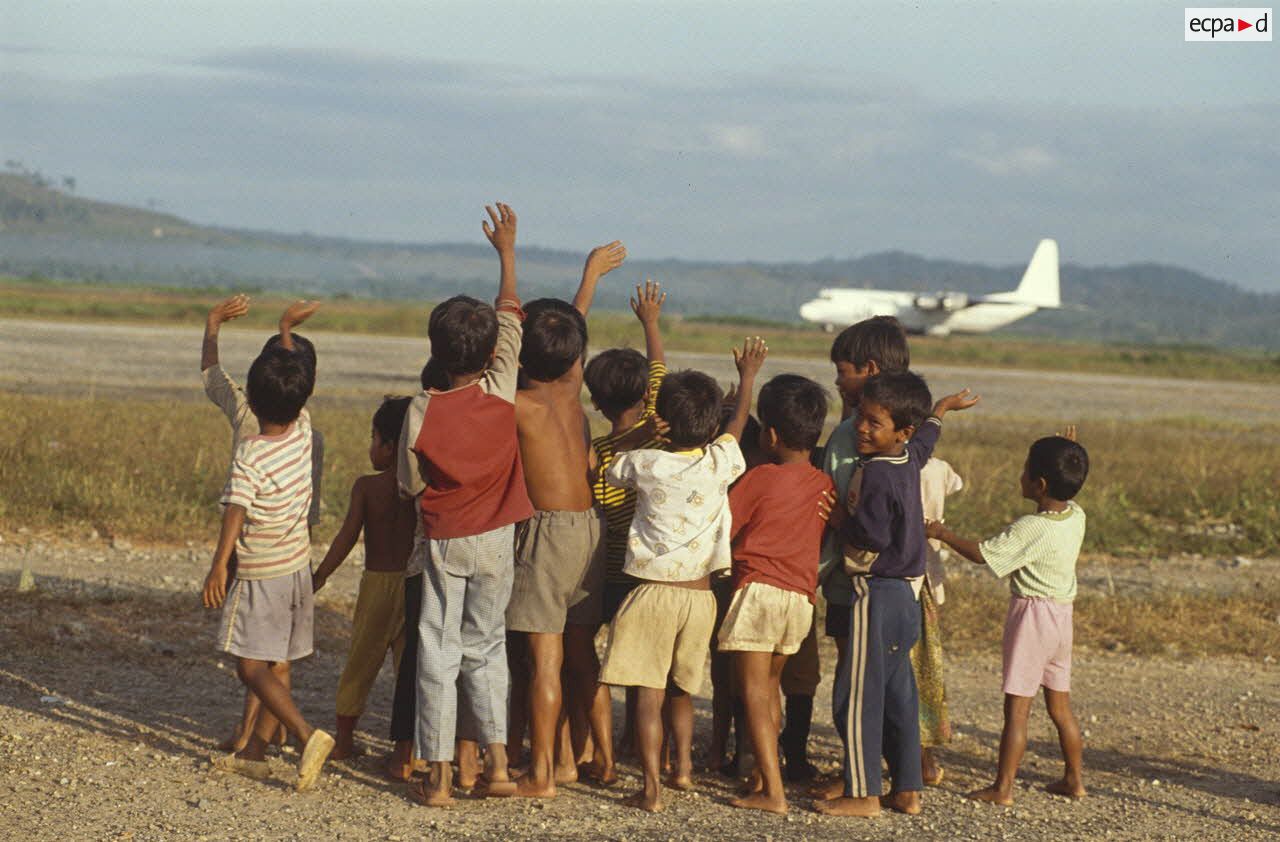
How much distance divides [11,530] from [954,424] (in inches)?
701

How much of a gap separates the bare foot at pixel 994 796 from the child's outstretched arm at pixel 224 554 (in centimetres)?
288

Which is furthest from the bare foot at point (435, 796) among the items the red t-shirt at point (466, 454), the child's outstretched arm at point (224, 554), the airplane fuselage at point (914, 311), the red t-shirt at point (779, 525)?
the airplane fuselage at point (914, 311)

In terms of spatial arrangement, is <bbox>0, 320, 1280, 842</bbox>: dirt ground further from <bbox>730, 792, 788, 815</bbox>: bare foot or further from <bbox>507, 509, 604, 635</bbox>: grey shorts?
<bbox>507, 509, 604, 635</bbox>: grey shorts

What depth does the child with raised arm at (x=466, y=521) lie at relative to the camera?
5.45 metres

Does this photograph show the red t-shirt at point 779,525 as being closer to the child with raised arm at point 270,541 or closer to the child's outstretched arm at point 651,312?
the child's outstretched arm at point 651,312

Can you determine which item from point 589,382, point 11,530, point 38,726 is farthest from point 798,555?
point 11,530

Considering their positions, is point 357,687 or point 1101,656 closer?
point 357,687

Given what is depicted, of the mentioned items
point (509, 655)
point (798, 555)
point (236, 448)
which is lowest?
point (509, 655)

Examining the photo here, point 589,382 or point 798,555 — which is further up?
point 589,382

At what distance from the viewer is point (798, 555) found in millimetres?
5711

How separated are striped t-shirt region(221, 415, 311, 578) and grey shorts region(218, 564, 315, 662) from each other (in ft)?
0.14

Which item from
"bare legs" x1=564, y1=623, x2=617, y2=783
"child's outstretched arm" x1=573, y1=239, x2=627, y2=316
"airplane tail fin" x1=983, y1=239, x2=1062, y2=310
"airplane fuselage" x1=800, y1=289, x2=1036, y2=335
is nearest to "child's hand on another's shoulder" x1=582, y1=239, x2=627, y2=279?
"child's outstretched arm" x1=573, y1=239, x2=627, y2=316

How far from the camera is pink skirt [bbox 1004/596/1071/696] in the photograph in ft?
19.5

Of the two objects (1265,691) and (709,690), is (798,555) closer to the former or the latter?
(709,690)
